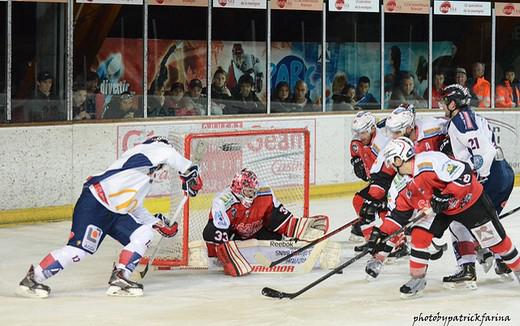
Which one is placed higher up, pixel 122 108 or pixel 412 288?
pixel 122 108

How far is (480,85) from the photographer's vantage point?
12.8 m

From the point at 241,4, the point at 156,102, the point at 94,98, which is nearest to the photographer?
the point at 94,98

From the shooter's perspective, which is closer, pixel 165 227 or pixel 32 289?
pixel 32 289

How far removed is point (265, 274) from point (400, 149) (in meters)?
1.32

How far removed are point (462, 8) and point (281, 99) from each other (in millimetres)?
2412

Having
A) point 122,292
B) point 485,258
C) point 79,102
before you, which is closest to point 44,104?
point 79,102

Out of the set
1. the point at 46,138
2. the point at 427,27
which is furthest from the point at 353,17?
the point at 46,138

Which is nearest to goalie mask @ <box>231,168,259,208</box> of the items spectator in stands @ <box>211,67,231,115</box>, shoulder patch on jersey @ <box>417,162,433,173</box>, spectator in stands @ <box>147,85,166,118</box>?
shoulder patch on jersey @ <box>417,162,433,173</box>

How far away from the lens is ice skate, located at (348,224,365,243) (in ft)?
28.0

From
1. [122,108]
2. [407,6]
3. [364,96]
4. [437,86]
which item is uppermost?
[407,6]

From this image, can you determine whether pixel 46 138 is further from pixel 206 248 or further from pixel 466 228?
pixel 466 228

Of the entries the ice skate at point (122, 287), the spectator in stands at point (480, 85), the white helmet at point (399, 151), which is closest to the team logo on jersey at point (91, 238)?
the ice skate at point (122, 287)

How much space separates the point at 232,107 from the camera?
11.0 meters

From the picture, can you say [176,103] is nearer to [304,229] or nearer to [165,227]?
[304,229]
